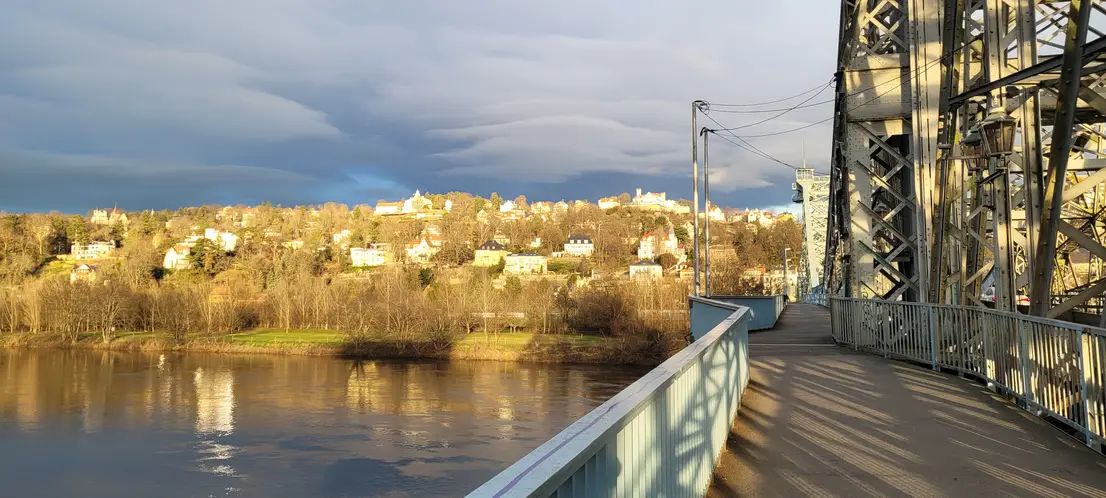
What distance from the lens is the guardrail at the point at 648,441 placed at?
190cm

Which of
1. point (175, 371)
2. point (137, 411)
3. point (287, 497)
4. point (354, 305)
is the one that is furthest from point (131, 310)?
point (287, 497)

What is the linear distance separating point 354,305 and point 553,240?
8766 centimetres

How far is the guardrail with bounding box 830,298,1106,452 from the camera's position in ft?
18.5

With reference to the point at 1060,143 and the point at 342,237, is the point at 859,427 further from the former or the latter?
the point at 342,237

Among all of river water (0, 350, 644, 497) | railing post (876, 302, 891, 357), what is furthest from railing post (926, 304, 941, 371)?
river water (0, 350, 644, 497)

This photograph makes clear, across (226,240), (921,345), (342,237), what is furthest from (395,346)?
(342,237)

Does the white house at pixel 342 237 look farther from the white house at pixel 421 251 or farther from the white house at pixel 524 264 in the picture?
the white house at pixel 524 264

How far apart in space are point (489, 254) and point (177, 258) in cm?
5521

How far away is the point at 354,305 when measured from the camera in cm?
7512

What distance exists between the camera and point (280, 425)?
3381 centimetres

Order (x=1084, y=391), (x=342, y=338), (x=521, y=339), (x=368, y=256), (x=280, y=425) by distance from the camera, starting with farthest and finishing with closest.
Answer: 1. (x=368, y=256)
2. (x=342, y=338)
3. (x=521, y=339)
4. (x=280, y=425)
5. (x=1084, y=391)

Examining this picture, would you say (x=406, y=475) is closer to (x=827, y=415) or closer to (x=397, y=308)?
(x=827, y=415)

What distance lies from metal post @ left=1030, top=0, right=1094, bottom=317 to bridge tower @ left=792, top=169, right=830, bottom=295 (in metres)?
51.8

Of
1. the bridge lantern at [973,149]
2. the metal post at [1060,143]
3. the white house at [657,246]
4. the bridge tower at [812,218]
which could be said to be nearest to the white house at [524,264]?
the white house at [657,246]
